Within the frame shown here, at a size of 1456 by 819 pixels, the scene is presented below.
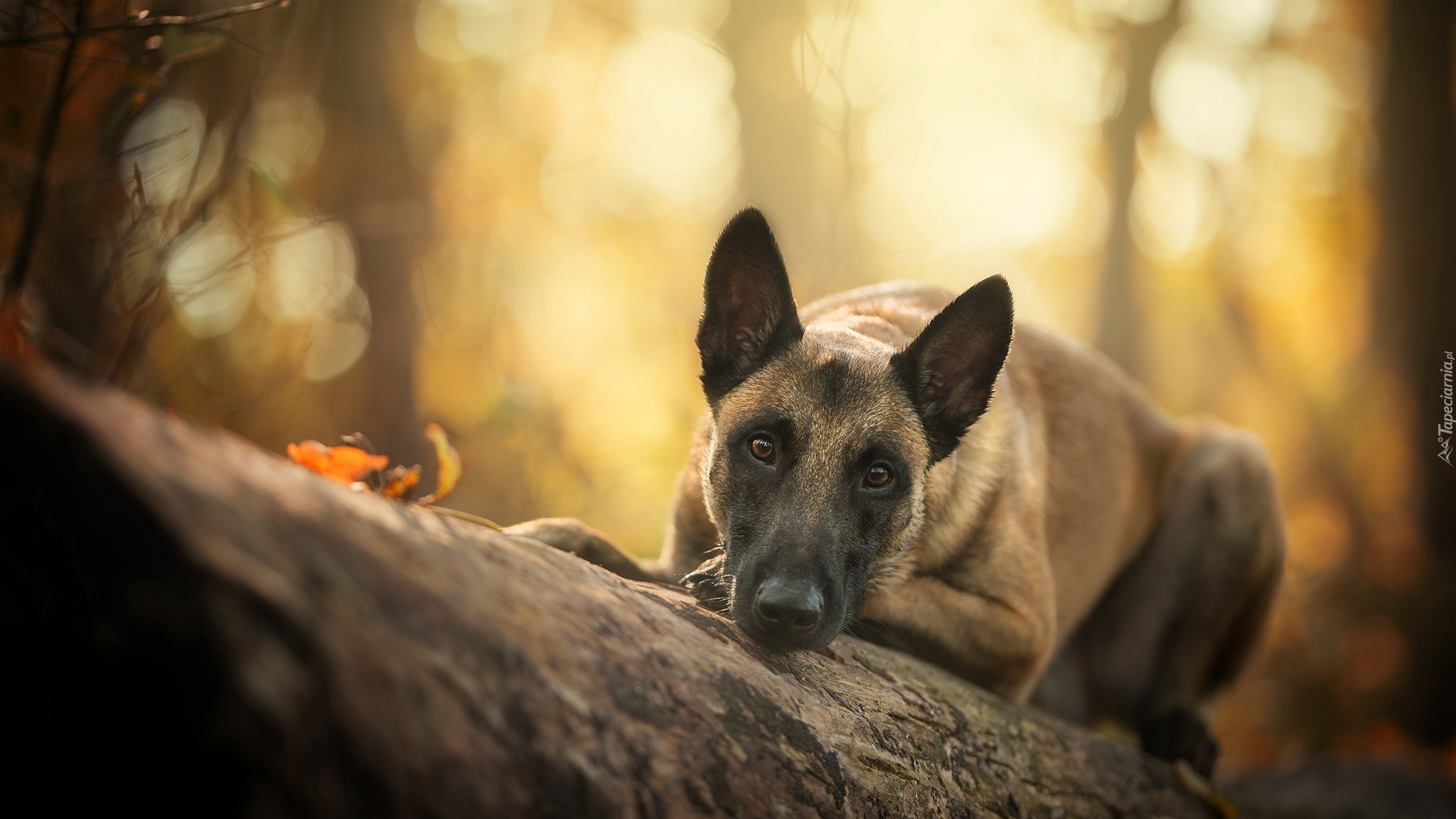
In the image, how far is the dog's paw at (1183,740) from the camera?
4941mm

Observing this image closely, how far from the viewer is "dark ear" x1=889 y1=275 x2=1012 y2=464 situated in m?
3.63

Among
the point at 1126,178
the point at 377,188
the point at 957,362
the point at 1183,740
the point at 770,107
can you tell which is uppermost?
the point at 1126,178

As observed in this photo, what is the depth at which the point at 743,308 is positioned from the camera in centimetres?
384

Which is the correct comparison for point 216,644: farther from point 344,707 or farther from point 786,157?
point 786,157

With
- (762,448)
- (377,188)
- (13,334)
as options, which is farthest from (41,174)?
(377,188)

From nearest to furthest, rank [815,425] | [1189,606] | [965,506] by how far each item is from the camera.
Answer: [815,425] → [965,506] → [1189,606]

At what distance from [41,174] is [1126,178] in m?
19.2

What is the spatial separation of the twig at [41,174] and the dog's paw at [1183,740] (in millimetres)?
5801

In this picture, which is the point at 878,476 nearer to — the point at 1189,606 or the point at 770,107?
the point at 1189,606

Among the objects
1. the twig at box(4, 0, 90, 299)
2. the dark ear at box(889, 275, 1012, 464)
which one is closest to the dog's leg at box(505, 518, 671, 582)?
the dark ear at box(889, 275, 1012, 464)

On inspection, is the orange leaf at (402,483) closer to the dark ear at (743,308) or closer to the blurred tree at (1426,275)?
the dark ear at (743,308)

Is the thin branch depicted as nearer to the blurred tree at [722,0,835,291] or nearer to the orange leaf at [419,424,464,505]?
the orange leaf at [419,424,464,505]

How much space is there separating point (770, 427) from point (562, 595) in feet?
4.58

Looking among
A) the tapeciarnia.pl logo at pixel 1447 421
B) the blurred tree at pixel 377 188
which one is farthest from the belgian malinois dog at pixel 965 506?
the blurred tree at pixel 377 188
